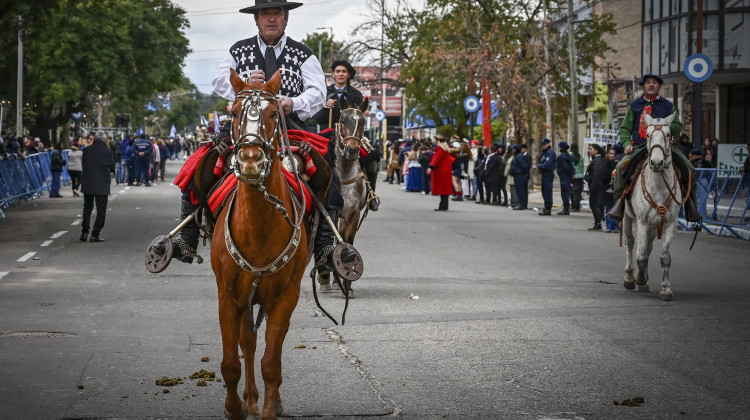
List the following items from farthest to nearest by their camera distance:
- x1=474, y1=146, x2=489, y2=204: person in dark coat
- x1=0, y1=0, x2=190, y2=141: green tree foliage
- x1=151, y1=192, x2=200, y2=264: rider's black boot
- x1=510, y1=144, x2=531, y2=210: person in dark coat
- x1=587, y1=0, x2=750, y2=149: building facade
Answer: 1. x1=0, y1=0, x2=190, y2=141: green tree foliage
2. x1=587, y1=0, x2=750, y2=149: building facade
3. x1=474, y1=146, x2=489, y2=204: person in dark coat
4. x1=510, y1=144, x2=531, y2=210: person in dark coat
5. x1=151, y1=192, x2=200, y2=264: rider's black boot

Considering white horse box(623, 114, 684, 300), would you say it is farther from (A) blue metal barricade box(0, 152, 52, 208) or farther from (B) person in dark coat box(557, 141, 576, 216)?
(A) blue metal barricade box(0, 152, 52, 208)

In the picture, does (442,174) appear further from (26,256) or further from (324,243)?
(324,243)

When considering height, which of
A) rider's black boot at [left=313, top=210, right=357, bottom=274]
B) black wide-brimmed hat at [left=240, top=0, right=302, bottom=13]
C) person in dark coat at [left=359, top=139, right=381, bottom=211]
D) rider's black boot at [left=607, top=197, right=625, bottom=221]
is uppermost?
black wide-brimmed hat at [left=240, top=0, right=302, bottom=13]

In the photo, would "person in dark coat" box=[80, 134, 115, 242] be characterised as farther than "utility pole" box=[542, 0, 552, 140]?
No

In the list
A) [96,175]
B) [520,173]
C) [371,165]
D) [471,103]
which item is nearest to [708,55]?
[471,103]

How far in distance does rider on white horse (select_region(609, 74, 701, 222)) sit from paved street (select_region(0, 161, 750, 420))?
1100 mm

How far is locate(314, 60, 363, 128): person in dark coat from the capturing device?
43.1ft

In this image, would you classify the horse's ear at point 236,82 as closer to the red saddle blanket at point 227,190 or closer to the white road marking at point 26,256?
the red saddle blanket at point 227,190

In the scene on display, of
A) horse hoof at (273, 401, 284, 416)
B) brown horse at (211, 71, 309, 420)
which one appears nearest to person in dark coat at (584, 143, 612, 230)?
horse hoof at (273, 401, 284, 416)

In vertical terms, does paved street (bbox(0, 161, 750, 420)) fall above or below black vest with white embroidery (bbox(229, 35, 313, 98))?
below

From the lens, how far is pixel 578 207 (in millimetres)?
31750

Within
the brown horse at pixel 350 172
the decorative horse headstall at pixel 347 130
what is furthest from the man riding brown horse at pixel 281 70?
the brown horse at pixel 350 172

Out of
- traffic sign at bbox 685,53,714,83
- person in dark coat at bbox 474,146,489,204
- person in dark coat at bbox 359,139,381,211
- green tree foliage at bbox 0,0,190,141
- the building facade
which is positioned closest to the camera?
person in dark coat at bbox 359,139,381,211

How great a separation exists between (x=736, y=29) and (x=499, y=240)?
23.3 m
